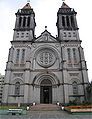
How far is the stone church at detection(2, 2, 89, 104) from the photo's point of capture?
27.1m

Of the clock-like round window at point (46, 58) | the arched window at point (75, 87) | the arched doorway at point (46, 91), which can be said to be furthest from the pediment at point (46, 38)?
the arched window at point (75, 87)

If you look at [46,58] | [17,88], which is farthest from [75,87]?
[17,88]

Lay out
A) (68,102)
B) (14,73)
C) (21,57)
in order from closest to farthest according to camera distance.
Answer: (68,102) < (14,73) < (21,57)

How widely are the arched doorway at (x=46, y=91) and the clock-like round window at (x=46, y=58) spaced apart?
12.7 ft

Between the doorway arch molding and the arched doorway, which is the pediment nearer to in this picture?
the doorway arch molding

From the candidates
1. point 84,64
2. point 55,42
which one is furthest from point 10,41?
point 84,64

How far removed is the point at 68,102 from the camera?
2600 centimetres

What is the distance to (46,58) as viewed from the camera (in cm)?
3148

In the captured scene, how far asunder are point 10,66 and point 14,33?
959 centimetres

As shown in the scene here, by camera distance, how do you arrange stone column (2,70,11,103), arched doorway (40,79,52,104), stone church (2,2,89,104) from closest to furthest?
stone column (2,70,11,103)
stone church (2,2,89,104)
arched doorway (40,79,52,104)

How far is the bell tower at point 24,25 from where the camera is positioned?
33.6m

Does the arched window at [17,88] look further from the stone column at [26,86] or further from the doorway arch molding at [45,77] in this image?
the doorway arch molding at [45,77]

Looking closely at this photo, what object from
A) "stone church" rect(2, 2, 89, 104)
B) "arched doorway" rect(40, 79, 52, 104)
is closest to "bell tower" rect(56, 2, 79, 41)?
"stone church" rect(2, 2, 89, 104)

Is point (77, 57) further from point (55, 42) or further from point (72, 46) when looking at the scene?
point (55, 42)
